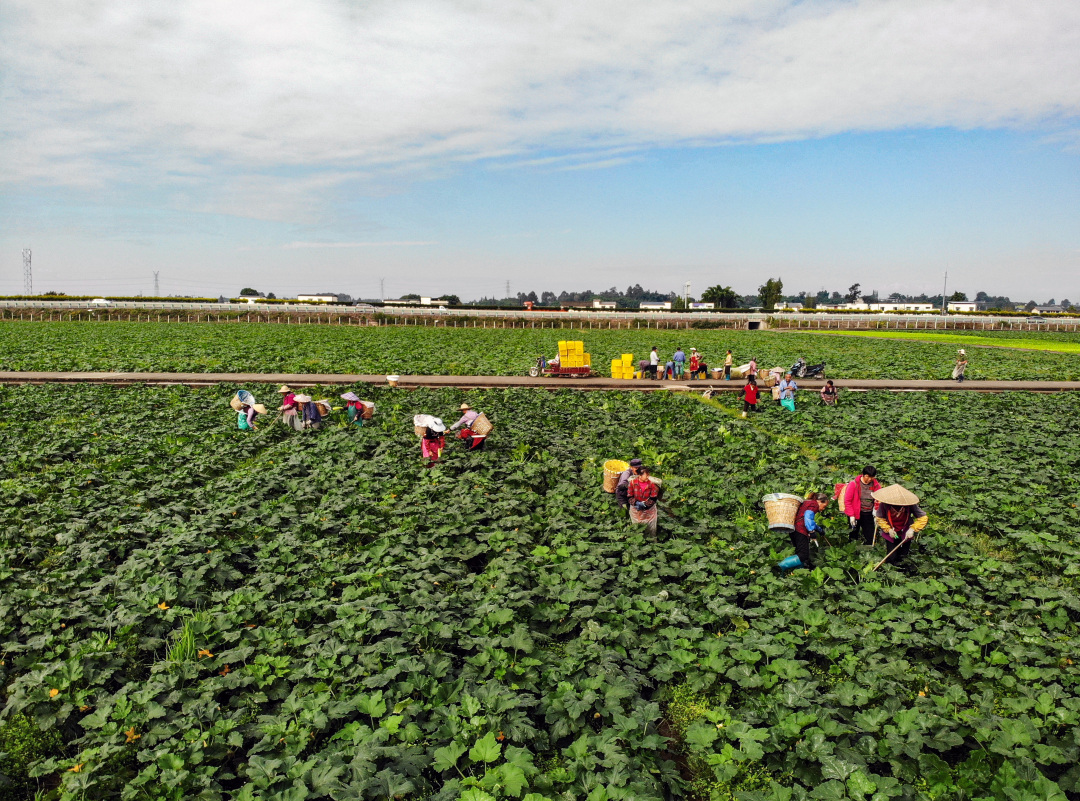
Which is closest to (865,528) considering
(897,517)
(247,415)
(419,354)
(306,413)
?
(897,517)

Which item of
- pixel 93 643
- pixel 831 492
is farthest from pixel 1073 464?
pixel 93 643

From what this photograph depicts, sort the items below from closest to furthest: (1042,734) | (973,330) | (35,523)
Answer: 1. (1042,734)
2. (35,523)
3. (973,330)

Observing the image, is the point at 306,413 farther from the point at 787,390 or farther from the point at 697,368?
the point at 697,368

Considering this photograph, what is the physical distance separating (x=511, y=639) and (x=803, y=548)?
14.9ft

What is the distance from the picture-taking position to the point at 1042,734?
5379 millimetres

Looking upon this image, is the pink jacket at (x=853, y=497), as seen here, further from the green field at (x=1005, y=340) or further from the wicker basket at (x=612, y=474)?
the green field at (x=1005, y=340)

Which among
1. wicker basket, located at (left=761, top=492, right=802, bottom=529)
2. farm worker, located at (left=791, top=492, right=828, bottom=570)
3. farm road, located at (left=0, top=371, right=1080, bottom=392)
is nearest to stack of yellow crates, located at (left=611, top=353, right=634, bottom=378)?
farm road, located at (left=0, top=371, right=1080, bottom=392)

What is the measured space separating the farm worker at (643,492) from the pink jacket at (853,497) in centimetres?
283

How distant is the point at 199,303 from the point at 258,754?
91.8 metres

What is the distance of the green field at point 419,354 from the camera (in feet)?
94.4

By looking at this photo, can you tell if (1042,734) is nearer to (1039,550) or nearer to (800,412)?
(1039,550)

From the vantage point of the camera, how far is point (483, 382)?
24.5 m

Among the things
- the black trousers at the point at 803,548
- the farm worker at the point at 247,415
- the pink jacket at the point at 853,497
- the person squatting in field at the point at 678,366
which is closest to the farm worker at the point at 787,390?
the person squatting in field at the point at 678,366

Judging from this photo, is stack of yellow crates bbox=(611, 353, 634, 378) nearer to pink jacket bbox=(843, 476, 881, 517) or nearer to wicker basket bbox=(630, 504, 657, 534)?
wicker basket bbox=(630, 504, 657, 534)
